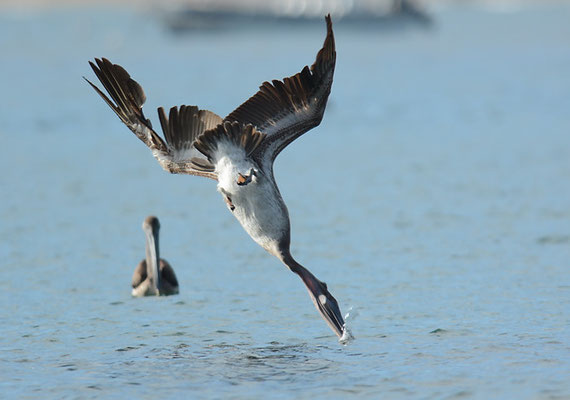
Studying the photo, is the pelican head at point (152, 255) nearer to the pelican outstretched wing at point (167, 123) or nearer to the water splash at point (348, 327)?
the water splash at point (348, 327)

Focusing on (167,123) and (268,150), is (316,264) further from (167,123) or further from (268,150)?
(268,150)

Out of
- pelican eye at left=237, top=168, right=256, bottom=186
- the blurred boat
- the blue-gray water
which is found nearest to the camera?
the blue-gray water

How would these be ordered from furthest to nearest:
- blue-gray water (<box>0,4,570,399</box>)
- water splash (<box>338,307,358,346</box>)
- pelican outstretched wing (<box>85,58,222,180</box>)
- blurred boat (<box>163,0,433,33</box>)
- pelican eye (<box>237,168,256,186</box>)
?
1. blurred boat (<box>163,0,433,33</box>)
2. pelican outstretched wing (<box>85,58,222,180</box>)
3. water splash (<box>338,307,358,346</box>)
4. pelican eye (<box>237,168,256,186</box>)
5. blue-gray water (<box>0,4,570,399</box>)

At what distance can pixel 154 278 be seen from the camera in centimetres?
1335

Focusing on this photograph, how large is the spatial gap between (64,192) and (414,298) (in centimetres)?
1021

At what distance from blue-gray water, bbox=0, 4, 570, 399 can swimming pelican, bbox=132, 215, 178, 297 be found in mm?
141

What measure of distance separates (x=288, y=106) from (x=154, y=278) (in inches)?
151

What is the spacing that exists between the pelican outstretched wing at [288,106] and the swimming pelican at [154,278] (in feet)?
11.1

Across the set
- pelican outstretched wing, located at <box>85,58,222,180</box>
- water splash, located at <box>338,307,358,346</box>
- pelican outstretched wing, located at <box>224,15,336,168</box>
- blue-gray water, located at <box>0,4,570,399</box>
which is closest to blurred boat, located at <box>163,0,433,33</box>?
blue-gray water, located at <box>0,4,570,399</box>

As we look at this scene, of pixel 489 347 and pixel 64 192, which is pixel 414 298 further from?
pixel 64 192

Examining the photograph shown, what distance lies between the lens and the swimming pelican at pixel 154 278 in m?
13.3

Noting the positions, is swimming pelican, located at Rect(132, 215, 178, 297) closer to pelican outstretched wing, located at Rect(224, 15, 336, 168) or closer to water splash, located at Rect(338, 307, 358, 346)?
water splash, located at Rect(338, 307, 358, 346)

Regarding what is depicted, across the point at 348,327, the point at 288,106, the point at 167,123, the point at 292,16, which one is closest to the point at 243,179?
the point at 288,106

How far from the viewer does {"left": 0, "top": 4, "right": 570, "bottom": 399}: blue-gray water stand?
978 cm
